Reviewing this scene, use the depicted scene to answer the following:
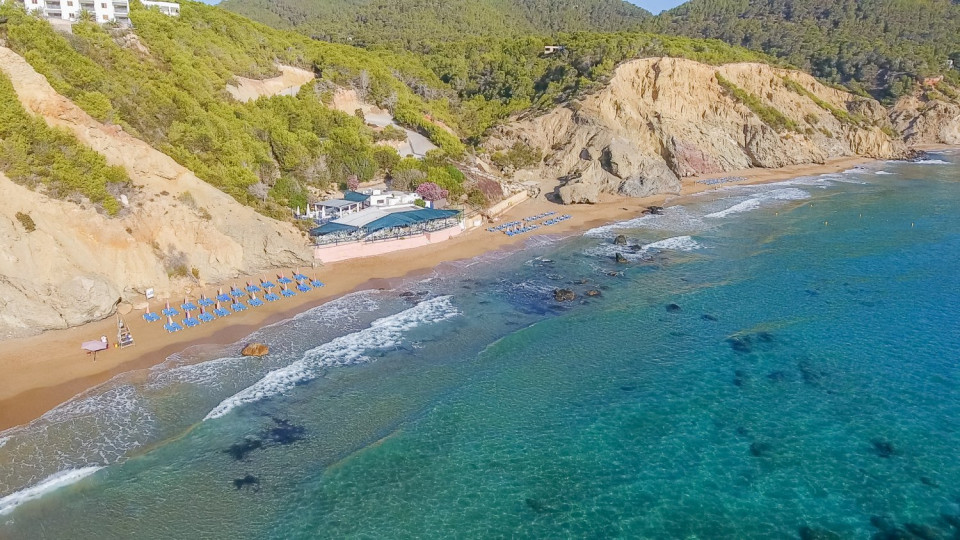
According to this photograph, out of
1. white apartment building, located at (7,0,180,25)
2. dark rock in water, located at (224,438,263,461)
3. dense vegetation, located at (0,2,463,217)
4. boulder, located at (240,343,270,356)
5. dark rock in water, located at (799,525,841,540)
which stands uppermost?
white apartment building, located at (7,0,180,25)

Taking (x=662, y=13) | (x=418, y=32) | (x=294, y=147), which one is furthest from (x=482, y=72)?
(x=662, y=13)

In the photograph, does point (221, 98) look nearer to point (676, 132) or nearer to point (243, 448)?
point (243, 448)

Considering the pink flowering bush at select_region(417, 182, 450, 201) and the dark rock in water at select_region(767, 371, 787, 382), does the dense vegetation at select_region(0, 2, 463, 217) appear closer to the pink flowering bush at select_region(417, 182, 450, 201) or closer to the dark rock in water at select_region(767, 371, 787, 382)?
the pink flowering bush at select_region(417, 182, 450, 201)

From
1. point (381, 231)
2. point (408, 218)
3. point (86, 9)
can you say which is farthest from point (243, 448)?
point (86, 9)

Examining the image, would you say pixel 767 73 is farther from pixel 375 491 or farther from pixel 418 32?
pixel 375 491

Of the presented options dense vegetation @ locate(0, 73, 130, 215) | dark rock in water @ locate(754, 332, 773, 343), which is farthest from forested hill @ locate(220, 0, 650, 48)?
dark rock in water @ locate(754, 332, 773, 343)

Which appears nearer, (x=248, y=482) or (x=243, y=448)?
(x=248, y=482)
